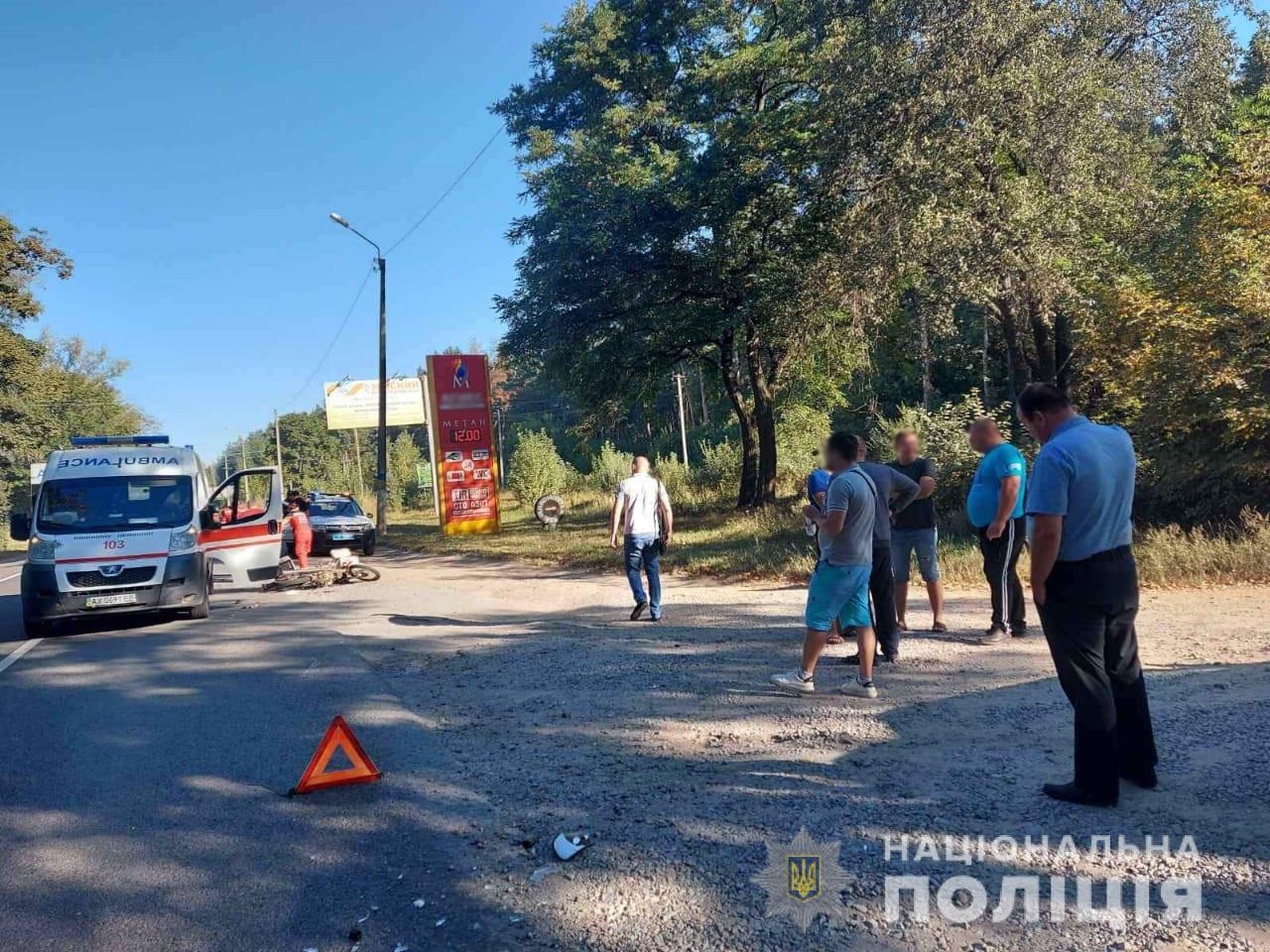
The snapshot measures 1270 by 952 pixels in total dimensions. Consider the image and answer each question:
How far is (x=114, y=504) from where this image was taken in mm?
11570

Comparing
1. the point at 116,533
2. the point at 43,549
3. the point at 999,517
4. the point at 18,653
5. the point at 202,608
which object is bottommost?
the point at 18,653

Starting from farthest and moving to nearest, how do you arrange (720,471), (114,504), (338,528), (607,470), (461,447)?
(607,470) → (720,471) → (461,447) → (338,528) → (114,504)

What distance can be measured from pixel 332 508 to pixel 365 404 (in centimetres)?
3438

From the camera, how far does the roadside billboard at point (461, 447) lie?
25.2 meters

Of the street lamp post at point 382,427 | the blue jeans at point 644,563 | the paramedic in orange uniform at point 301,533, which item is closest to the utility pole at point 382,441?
the street lamp post at point 382,427

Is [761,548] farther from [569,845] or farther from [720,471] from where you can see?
[720,471]

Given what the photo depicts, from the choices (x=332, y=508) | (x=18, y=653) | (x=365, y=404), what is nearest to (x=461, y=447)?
(x=332, y=508)

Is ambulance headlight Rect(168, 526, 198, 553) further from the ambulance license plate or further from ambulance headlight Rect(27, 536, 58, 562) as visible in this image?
ambulance headlight Rect(27, 536, 58, 562)

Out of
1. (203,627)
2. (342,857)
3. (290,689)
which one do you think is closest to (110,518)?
(203,627)

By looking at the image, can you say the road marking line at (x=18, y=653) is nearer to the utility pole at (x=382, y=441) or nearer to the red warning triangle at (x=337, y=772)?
the red warning triangle at (x=337, y=772)

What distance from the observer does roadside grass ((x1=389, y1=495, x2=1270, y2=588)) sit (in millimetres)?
9750

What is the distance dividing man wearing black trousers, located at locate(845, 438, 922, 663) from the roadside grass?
395 cm

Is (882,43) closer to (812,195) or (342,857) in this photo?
(812,195)

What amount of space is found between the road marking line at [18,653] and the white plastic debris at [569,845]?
771 centimetres
